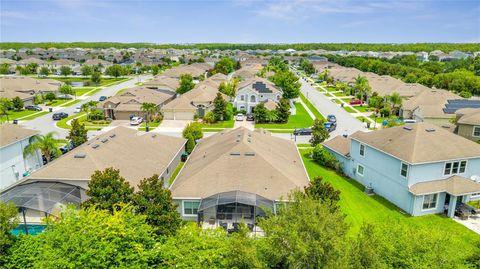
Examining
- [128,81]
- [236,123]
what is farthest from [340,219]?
[128,81]

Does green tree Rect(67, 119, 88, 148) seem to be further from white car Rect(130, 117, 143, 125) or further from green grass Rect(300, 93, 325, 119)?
green grass Rect(300, 93, 325, 119)

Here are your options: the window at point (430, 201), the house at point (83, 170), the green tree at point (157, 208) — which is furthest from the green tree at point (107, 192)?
the window at point (430, 201)

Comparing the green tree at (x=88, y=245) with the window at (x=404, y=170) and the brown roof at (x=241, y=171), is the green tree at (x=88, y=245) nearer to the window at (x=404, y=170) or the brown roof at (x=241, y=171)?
the brown roof at (x=241, y=171)

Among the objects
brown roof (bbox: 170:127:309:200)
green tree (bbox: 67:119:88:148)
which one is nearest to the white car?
green tree (bbox: 67:119:88:148)

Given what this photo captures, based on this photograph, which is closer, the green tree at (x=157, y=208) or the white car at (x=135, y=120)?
the green tree at (x=157, y=208)

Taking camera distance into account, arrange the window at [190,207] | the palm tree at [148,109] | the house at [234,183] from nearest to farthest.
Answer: the house at [234,183] < the window at [190,207] < the palm tree at [148,109]

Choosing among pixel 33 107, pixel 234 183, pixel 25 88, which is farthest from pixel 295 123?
pixel 25 88
